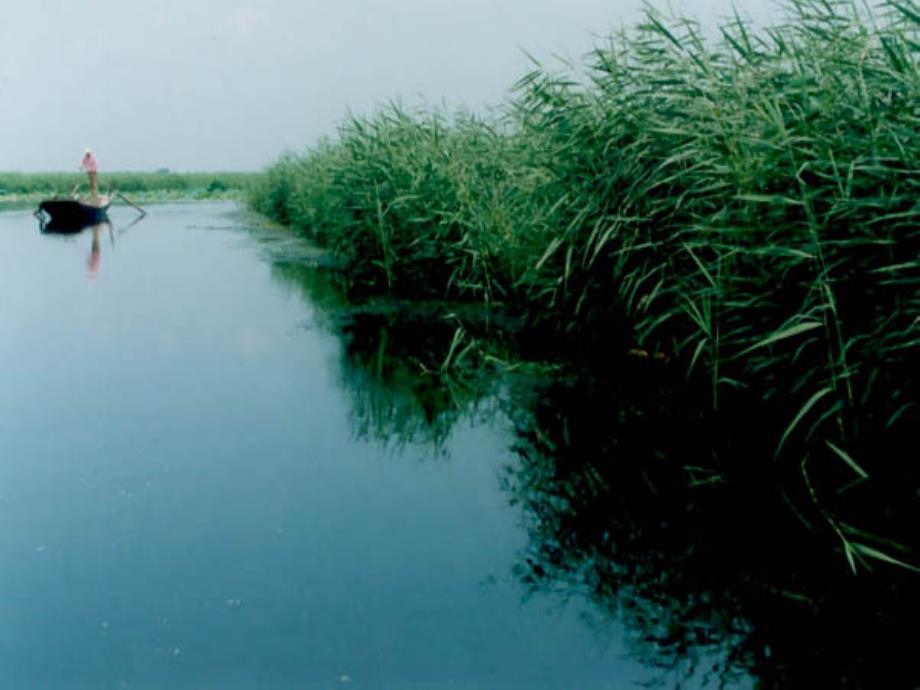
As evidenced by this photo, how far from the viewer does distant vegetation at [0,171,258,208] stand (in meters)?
48.6

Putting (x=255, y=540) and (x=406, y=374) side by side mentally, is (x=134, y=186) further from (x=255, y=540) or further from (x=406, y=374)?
(x=255, y=540)

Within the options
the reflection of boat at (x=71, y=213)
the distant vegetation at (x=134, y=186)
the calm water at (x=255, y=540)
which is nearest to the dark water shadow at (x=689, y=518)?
the calm water at (x=255, y=540)

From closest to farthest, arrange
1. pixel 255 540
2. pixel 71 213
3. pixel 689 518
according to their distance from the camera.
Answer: pixel 255 540, pixel 689 518, pixel 71 213

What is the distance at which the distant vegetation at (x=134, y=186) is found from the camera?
4859 cm

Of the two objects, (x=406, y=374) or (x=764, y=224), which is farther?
(x=406, y=374)

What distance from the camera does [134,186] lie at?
5650cm

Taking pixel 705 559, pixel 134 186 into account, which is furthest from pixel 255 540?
pixel 134 186

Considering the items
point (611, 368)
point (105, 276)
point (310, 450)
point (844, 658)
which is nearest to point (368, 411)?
point (310, 450)

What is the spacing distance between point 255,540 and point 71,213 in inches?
923

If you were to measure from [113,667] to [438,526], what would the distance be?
166 cm

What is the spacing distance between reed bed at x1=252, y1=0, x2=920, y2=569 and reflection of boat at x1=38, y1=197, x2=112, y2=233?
19.2 metres

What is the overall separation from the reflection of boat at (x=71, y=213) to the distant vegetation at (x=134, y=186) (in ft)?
58.2

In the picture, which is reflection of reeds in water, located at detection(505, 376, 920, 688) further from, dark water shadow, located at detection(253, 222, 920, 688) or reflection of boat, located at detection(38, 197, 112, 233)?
reflection of boat, located at detection(38, 197, 112, 233)

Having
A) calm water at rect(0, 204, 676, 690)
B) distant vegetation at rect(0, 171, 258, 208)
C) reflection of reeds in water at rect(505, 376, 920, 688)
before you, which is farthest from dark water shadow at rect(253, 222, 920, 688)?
distant vegetation at rect(0, 171, 258, 208)
